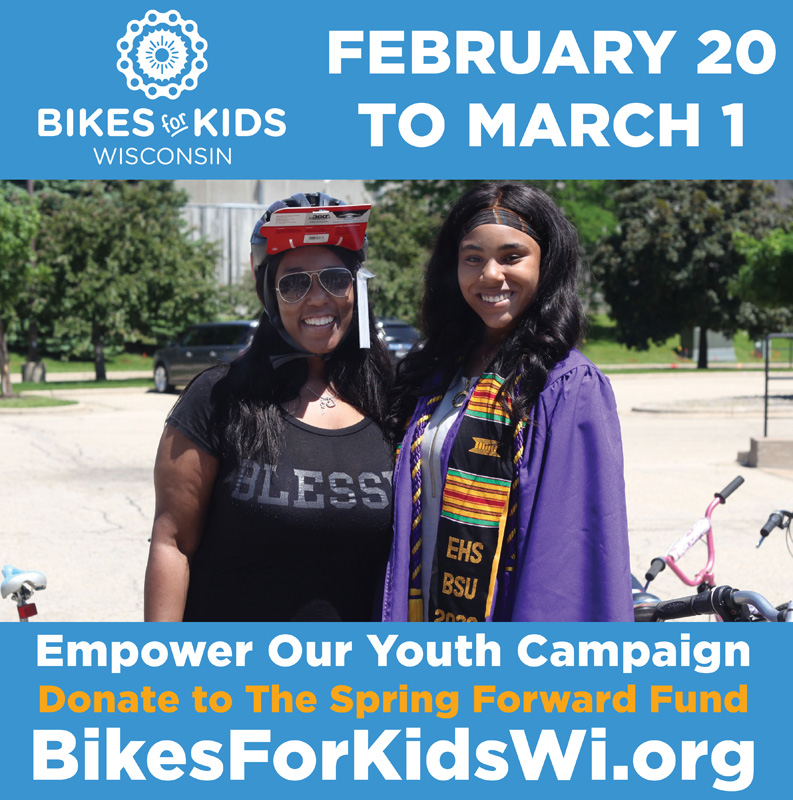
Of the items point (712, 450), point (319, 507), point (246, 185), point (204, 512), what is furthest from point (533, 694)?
point (246, 185)

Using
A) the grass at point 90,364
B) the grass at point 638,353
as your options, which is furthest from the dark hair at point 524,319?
the grass at point 638,353

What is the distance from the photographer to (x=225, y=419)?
2.55m

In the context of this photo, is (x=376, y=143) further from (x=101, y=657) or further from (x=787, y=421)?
(x=787, y=421)

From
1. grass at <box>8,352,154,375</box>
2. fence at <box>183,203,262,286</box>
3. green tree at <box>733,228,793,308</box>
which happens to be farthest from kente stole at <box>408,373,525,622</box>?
fence at <box>183,203,262,286</box>

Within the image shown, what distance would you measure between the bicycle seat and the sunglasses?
3.38 ft

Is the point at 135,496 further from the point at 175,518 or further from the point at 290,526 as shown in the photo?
the point at 290,526

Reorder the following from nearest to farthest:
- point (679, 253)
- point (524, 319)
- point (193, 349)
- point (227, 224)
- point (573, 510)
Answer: point (573, 510), point (524, 319), point (193, 349), point (679, 253), point (227, 224)

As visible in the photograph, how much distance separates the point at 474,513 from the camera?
8.11 feet

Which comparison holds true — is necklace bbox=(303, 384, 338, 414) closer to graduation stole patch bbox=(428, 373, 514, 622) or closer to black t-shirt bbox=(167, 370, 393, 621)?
black t-shirt bbox=(167, 370, 393, 621)

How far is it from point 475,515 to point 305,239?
32.0 inches

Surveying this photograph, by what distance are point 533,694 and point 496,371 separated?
30.2 inches

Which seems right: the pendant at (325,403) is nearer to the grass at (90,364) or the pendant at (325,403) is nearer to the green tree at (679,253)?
the grass at (90,364)

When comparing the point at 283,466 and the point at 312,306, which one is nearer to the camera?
the point at 283,466

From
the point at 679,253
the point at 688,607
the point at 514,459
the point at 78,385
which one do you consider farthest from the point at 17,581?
the point at 679,253
